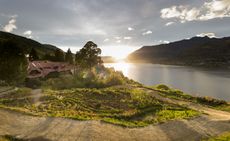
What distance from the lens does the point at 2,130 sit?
13.7m

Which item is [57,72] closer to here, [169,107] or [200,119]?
[169,107]

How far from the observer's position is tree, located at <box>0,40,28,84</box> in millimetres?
40100

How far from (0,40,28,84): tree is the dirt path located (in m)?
25.5

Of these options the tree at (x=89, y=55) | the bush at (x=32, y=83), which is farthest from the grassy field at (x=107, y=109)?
the tree at (x=89, y=55)

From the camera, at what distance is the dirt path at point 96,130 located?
1350cm

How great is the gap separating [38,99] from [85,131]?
12.4m

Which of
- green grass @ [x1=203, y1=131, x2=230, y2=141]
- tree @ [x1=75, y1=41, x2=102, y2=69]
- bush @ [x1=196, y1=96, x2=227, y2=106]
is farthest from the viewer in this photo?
tree @ [x1=75, y1=41, x2=102, y2=69]

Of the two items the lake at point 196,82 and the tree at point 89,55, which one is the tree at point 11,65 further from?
the lake at point 196,82

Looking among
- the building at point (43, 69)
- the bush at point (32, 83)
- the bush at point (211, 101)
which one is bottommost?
the bush at point (211, 101)

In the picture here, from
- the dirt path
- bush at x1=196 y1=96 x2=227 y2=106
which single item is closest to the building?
the dirt path

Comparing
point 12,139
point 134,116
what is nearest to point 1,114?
point 12,139

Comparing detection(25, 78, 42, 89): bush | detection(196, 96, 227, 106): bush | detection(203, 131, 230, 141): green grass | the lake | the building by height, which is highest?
the building

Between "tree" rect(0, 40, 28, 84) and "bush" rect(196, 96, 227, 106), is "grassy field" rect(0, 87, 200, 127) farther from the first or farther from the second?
"tree" rect(0, 40, 28, 84)

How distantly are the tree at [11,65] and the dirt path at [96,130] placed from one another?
25.5 m
